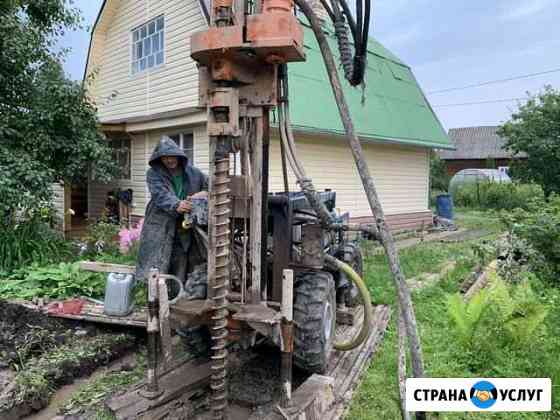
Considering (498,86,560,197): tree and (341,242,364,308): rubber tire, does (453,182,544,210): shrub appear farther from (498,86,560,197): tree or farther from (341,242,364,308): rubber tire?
(341,242,364,308): rubber tire

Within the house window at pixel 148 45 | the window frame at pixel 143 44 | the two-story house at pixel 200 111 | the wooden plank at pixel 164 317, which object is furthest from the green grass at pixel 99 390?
the house window at pixel 148 45

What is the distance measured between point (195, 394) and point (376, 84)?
9775 millimetres

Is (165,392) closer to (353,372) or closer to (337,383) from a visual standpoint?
(337,383)

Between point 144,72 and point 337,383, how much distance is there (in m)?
8.42

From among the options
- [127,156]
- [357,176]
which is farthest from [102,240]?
[357,176]

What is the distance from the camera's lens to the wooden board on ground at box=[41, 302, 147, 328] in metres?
4.24

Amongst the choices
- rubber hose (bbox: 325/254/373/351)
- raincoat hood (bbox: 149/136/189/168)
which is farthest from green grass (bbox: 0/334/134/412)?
rubber hose (bbox: 325/254/373/351)

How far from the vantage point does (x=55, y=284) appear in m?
5.25

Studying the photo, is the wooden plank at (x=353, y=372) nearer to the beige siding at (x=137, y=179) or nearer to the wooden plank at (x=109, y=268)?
the wooden plank at (x=109, y=268)

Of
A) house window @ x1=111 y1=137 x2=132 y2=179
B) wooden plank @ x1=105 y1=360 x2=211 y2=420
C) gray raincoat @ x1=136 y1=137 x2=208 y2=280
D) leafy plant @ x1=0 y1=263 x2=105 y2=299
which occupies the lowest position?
wooden plank @ x1=105 y1=360 x2=211 y2=420

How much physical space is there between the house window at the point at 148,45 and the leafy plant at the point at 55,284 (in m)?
5.40

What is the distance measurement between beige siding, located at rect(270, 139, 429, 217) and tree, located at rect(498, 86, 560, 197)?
13.8 ft

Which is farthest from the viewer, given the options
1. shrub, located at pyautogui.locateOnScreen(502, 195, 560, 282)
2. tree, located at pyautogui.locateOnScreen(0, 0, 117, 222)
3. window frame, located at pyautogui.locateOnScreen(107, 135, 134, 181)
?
window frame, located at pyautogui.locateOnScreen(107, 135, 134, 181)

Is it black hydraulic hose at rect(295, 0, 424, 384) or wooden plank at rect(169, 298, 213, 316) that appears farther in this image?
→ wooden plank at rect(169, 298, 213, 316)
